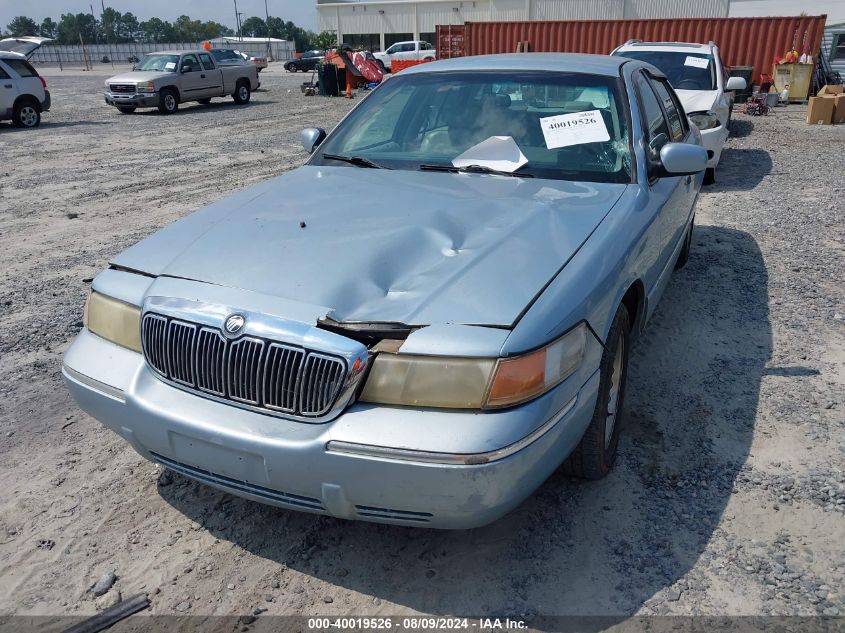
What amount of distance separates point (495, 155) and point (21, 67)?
16.2 meters

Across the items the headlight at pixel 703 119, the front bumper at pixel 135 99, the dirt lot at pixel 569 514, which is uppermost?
the headlight at pixel 703 119

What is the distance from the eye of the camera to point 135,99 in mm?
18484

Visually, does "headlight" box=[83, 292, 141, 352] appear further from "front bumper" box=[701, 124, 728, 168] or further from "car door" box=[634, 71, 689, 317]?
"front bumper" box=[701, 124, 728, 168]

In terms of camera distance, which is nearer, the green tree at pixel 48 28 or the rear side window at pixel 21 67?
the rear side window at pixel 21 67

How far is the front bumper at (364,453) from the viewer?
2098mm

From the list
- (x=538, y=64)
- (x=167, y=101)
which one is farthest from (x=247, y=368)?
(x=167, y=101)

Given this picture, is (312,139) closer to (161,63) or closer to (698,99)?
(698,99)

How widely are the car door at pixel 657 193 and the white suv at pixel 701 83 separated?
4.56 meters

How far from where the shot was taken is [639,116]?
12.0ft

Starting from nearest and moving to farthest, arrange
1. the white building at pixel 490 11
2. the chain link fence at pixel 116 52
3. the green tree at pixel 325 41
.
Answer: the white building at pixel 490 11, the green tree at pixel 325 41, the chain link fence at pixel 116 52

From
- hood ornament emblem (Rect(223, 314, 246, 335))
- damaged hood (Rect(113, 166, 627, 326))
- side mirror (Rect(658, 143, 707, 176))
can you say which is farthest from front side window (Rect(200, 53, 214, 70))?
hood ornament emblem (Rect(223, 314, 246, 335))

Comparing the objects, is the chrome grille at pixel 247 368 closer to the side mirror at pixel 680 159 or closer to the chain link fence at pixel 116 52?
the side mirror at pixel 680 159

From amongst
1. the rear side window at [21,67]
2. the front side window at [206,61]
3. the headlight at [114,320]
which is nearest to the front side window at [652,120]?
the headlight at [114,320]

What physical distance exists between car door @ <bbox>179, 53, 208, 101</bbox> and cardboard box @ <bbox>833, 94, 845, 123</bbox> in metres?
16.2
